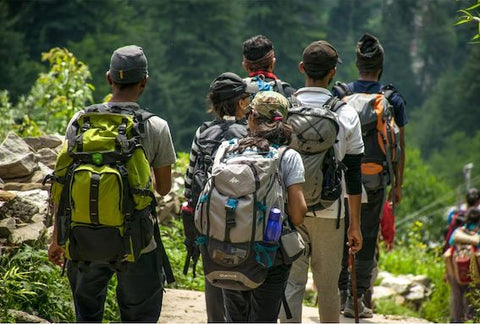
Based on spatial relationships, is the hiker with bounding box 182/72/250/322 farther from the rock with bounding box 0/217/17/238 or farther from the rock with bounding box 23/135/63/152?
the rock with bounding box 23/135/63/152

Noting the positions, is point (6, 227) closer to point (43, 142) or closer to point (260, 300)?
point (43, 142)

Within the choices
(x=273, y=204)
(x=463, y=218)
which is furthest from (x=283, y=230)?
(x=463, y=218)

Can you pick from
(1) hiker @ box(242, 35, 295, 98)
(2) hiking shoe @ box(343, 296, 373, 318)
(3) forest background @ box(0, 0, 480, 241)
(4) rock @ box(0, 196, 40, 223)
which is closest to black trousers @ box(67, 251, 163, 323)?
(1) hiker @ box(242, 35, 295, 98)

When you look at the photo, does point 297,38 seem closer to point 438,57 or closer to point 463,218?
point 438,57

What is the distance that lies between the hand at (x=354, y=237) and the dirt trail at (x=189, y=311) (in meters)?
1.54

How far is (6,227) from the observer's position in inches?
277

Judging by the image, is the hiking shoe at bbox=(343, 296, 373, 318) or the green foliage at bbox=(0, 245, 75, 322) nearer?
the green foliage at bbox=(0, 245, 75, 322)

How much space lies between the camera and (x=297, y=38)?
3231 inches

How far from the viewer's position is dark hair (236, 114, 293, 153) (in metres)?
4.91

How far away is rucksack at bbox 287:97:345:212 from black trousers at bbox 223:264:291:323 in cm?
82

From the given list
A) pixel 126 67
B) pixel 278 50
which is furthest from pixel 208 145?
pixel 278 50

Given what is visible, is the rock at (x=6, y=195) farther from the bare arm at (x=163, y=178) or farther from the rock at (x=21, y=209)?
→ the bare arm at (x=163, y=178)

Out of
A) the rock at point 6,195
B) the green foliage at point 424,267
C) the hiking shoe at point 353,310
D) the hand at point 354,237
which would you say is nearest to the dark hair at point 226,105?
the hand at point 354,237

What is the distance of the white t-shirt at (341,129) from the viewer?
5.82m
